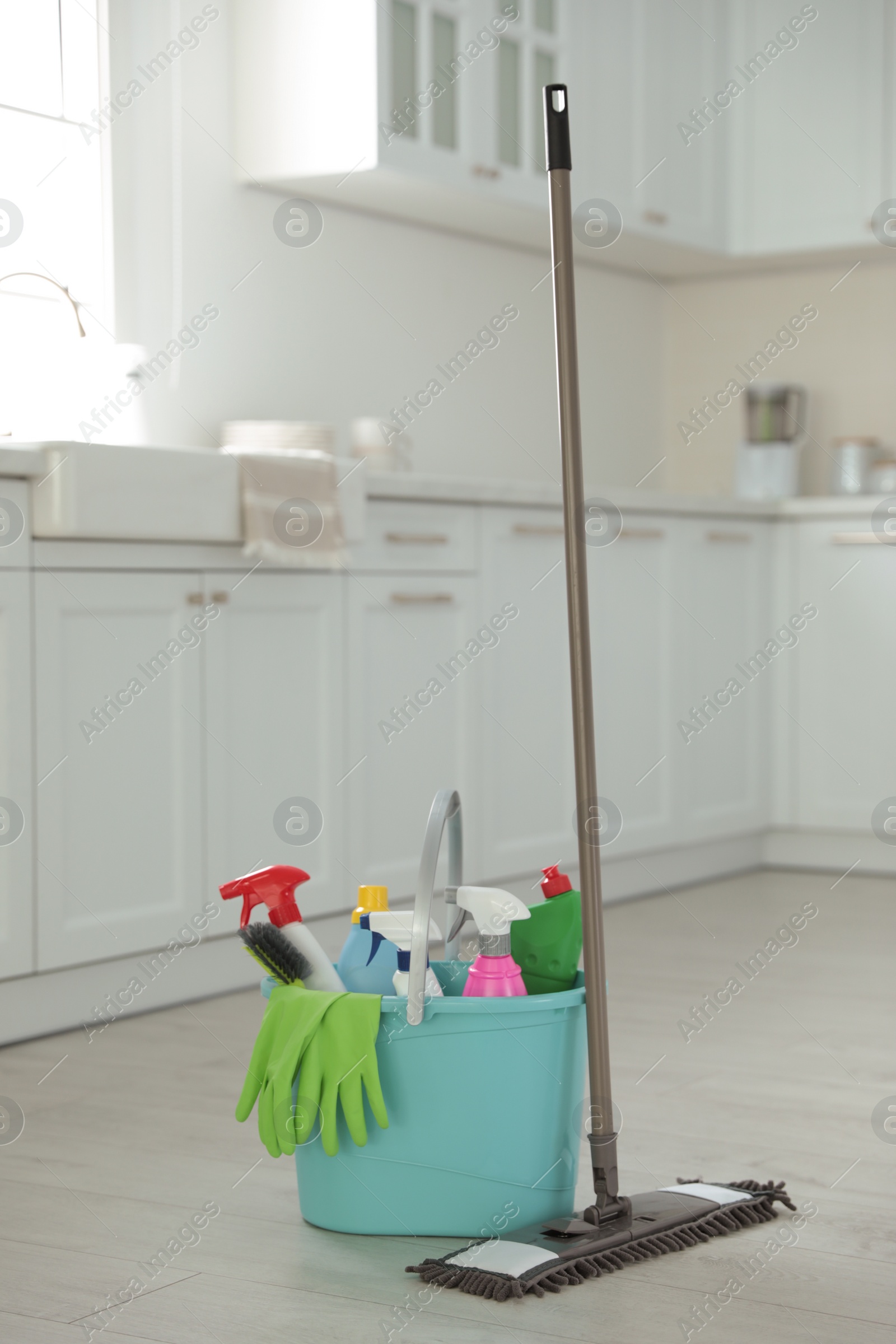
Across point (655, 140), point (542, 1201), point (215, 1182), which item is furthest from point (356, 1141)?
point (655, 140)

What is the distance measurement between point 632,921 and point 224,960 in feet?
3.32

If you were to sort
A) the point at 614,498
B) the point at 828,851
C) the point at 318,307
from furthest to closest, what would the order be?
the point at 828,851 < the point at 318,307 < the point at 614,498

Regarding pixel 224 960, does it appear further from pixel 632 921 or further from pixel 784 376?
pixel 784 376

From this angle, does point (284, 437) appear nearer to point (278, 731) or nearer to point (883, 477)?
point (278, 731)

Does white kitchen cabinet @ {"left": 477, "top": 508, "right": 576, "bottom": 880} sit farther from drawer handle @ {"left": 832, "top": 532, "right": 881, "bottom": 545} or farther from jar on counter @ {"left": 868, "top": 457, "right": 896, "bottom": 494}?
jar on counter @ {"left": 868, "top": 457, "right": 896, "bottom": 494}

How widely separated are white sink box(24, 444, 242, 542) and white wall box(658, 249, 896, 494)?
2414 millimetres

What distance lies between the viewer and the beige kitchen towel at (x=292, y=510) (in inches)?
108

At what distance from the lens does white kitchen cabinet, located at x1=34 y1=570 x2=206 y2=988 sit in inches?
97.3

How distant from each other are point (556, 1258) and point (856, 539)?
9.11 ft

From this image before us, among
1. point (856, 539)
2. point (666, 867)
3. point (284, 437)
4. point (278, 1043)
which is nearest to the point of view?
point (278, 1043)

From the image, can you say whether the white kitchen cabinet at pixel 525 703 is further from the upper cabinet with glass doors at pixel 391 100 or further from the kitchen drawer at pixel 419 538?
the upper cabinet with glass doors at pixel 391 100

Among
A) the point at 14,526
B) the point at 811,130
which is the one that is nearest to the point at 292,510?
the point at 14,526

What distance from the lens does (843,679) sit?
4.06 m

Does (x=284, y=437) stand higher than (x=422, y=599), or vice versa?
(x=284, y=437)
